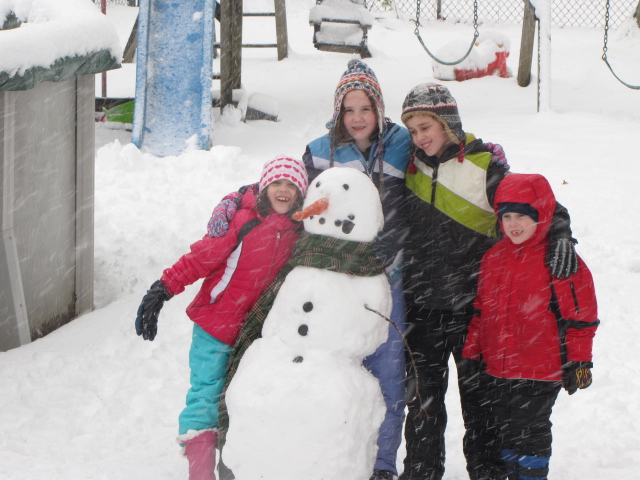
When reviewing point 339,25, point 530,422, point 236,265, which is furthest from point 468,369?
point 339,25

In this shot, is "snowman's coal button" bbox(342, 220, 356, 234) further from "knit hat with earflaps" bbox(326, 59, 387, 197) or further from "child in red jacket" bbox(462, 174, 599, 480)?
"child in red jacket" bbox(462, 174, 599, 480)

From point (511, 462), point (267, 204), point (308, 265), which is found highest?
point (267, 204)

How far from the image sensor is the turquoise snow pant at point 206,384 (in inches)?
124

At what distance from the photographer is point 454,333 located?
3297 millimetres

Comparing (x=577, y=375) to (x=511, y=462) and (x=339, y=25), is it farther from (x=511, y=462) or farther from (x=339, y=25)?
(x=339, y=25)

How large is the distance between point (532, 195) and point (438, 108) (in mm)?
498

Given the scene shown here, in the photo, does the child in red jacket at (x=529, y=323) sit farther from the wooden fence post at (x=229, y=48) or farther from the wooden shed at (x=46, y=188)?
the wooden fence post at (x=229, y=48)

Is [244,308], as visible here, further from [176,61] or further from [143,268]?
[176,61]

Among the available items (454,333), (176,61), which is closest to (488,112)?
(176,61)

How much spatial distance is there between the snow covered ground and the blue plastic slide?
1.25 ft

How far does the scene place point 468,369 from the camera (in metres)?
3.26

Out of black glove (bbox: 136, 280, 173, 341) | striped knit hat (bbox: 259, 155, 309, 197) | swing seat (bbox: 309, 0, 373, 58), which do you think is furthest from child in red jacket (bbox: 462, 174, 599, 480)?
swing seat (bbox: 309, 0, 373, 58)

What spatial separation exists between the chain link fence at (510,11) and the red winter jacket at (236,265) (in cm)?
1522

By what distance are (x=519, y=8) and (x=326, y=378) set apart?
55.9 ft
